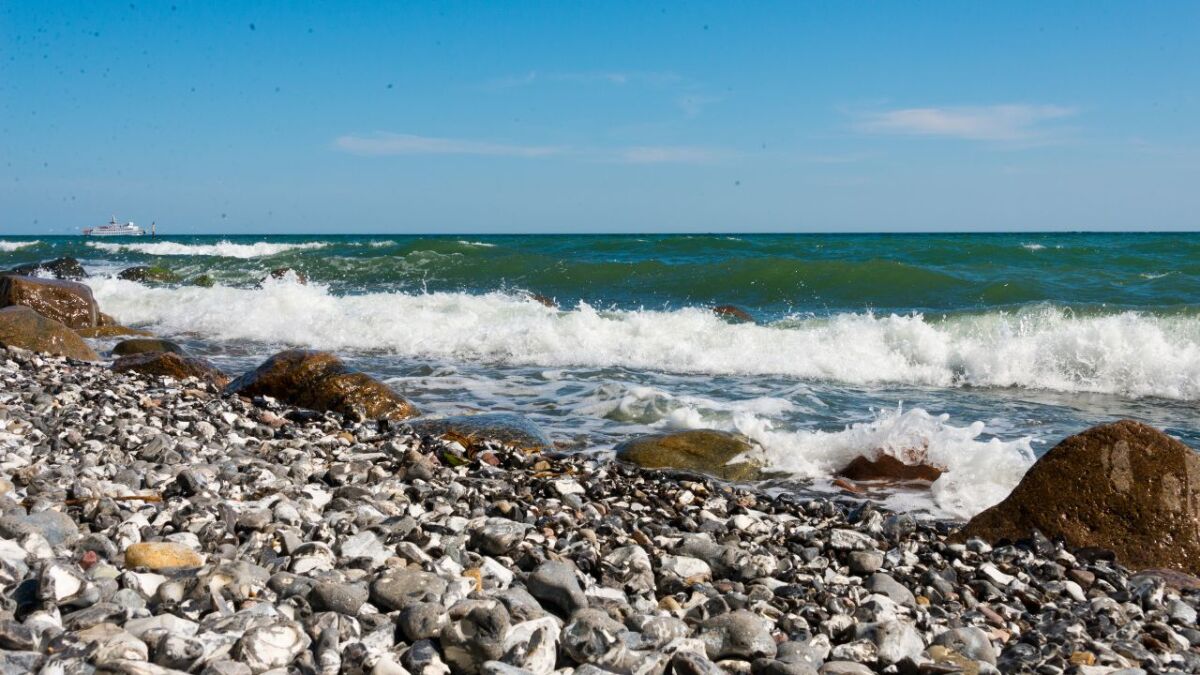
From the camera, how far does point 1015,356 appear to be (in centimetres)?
988

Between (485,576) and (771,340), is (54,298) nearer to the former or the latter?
(771,340)

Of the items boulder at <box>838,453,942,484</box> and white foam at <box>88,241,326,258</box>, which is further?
white foam at <box>88,241,326,258</box>

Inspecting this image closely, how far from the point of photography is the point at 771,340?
37.2 feet

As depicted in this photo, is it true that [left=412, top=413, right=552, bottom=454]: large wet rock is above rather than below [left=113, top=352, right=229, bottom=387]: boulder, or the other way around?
below

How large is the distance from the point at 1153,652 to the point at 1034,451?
137 inches

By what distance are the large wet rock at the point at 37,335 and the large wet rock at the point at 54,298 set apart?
2459 mm

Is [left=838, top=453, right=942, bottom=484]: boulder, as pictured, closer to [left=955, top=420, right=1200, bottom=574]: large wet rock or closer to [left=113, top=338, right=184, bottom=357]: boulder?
[left=955, top=420, right=1200, bottom=574]: large wet rock

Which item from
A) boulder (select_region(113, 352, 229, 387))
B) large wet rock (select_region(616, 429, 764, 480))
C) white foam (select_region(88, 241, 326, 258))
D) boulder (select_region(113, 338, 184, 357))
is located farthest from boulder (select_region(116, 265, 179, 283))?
large wet rock (select_region(616, 429, 764, 480))

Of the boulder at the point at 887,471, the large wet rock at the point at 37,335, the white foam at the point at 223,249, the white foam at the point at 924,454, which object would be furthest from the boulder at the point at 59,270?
the boulder at the point at 887,471

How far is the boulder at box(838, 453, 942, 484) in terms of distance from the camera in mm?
5703

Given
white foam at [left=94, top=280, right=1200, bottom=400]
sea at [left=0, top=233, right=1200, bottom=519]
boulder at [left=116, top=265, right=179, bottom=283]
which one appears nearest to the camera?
sea at [left=0, top=233, right=1200, bottom=519]

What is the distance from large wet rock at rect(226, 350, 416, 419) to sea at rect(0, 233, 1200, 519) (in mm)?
473

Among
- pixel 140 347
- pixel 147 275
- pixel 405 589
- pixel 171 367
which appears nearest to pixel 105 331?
pixel 140 347

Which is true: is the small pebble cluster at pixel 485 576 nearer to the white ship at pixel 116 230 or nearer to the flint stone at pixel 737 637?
the flint stone at pixel 737 637
